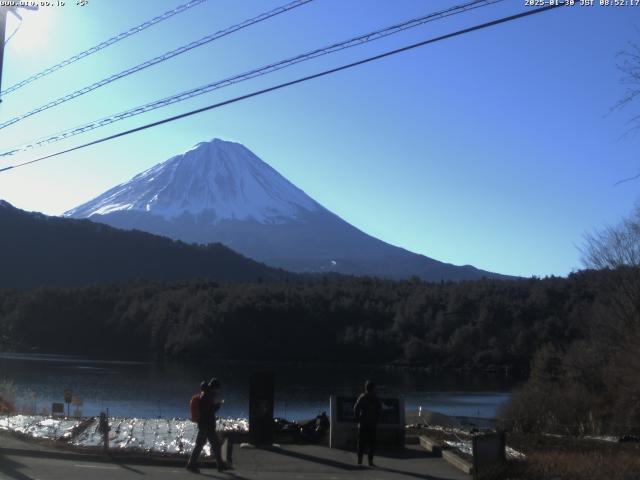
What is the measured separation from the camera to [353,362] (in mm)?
85750

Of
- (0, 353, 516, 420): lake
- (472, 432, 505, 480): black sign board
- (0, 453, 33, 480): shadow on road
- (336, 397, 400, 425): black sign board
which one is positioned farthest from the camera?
(0, 353, 516, 420): lake

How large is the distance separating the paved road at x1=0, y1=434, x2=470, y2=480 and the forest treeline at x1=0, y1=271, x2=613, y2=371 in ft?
198

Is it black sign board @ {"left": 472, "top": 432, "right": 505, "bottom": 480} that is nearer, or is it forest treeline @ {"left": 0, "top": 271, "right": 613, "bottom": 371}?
black sign board @ {"left": 472, "top": 432, "right": 505, "bottom": 480}

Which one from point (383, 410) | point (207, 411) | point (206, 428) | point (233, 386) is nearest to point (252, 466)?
point (206, 428)

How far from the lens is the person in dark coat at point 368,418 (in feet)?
39.0

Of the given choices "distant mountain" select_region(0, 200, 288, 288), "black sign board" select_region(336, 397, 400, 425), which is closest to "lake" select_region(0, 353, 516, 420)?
"black sign board" select_region(336, 397, 400, 425)

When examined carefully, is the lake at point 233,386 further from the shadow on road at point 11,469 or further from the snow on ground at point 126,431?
the shadow on road at point 11,469

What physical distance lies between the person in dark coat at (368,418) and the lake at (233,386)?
62.4 ft

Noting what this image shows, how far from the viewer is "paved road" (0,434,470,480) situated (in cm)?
1112

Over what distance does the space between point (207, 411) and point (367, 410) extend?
2.29 meters

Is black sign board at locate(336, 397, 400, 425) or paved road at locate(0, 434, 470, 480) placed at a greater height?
black sign board at locate(336, 397, 400, 425)

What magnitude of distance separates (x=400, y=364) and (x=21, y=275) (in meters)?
66.3

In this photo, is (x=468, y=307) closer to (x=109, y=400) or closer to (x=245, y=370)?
(x=245, y=370)

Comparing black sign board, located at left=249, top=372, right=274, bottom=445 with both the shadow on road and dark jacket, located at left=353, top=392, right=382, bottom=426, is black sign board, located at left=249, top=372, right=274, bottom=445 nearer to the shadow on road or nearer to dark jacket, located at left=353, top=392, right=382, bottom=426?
dark jacket, located at left=353, top=392, right=382, bottom=426
